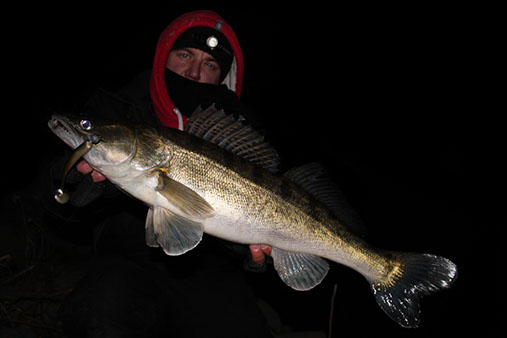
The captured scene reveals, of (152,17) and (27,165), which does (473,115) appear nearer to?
(27,165)

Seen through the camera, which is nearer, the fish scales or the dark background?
the fish scales

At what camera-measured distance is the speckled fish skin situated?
1.40m

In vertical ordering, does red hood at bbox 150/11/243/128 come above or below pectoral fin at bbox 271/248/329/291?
above

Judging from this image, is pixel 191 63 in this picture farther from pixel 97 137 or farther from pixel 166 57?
pixel 97 137

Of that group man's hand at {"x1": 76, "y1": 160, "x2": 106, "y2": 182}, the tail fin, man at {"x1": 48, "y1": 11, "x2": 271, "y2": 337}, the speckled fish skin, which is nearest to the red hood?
man at {"x1": 48, "y1": 11, "x2": 271, "y2": 337}

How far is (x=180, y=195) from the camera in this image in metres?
1.44

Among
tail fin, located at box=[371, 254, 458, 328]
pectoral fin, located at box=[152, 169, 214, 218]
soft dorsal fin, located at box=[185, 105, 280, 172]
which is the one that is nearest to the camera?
pectoral fin, located at box=[152, 169, 214, 218]

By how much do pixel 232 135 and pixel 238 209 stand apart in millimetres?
455

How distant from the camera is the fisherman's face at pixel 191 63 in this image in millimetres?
2803

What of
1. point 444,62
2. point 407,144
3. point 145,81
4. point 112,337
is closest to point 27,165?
point 145,81

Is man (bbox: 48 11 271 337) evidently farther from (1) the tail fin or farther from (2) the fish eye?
(1) the tail fin

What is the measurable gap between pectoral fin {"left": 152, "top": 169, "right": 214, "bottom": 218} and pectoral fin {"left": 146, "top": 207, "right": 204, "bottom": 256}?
9 cm

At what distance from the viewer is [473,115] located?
37.3ft

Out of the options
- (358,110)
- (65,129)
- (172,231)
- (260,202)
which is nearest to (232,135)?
(260,202)
